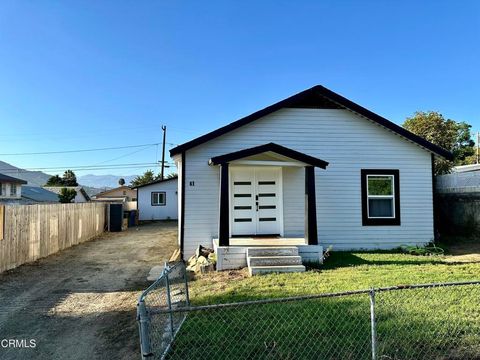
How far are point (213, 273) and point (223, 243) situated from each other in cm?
84

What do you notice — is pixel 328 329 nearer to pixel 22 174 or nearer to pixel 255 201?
pixel 255 201

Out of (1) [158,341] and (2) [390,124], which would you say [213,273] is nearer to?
(1) [158,341]

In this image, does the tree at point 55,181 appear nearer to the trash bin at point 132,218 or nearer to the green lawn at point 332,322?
the trash bin at point 132,218

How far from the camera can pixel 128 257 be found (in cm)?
1179

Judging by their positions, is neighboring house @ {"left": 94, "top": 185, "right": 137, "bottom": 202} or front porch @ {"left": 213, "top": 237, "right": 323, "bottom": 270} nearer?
front porch @ {"left": 213, "top": 237, "right": 323, "bottom": 270}

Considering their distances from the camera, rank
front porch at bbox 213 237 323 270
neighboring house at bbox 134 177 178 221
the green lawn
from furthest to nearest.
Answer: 1. neighboring house at bbox 134 177 178 221
2. front porch at bbox 213 237 323 270
3. the green lawn

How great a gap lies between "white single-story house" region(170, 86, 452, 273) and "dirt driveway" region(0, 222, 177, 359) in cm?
247

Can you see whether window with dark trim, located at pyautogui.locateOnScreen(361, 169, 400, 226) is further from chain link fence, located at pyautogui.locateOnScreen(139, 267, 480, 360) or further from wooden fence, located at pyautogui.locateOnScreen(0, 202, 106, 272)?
wooden fence, located at pyautogui.locateOnScreen(0, 202, 106, 272)

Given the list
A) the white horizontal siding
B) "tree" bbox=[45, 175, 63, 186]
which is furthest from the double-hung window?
the white horizontal siding

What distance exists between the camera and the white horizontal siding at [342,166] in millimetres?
10914

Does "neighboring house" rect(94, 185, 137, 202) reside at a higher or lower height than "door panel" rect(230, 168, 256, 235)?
higher

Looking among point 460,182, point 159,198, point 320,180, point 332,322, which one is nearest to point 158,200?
point 159,198

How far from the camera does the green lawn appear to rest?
13.1ft

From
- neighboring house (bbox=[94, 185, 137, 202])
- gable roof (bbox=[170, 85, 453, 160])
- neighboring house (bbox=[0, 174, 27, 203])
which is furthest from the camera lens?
neighboring house (bbox=[94, 185, 137, 202])
